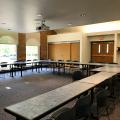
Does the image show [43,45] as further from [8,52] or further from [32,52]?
[8,52]

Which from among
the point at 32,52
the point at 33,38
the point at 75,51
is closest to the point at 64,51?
the point at 75,51

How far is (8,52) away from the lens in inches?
400

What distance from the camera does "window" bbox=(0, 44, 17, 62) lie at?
970 centimetres

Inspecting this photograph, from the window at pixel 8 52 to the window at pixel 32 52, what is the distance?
3.75 feet

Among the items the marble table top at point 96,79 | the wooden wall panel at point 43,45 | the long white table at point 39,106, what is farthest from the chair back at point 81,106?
the wooden wall panel at point 43,45

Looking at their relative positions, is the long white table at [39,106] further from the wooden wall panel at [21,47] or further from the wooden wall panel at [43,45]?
the wooden wall panel at [43,45]

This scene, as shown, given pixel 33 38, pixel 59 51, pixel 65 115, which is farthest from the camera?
pixel 59 51

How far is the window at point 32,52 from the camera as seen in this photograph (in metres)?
11.4

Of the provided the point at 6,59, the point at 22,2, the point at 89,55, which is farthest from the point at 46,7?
the point at 89,55

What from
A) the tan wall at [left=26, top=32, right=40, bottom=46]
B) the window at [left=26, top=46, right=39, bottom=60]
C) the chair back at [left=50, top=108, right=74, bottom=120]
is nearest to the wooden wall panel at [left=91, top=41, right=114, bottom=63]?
the tan wall at [left=26, top=32, right=40, bottom=46]

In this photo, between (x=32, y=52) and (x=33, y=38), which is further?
(x=32, y=52)

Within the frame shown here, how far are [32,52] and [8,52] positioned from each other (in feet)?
7.10

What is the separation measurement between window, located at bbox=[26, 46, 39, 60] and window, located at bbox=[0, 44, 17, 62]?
1.14 metres

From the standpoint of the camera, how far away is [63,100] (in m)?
2.07
